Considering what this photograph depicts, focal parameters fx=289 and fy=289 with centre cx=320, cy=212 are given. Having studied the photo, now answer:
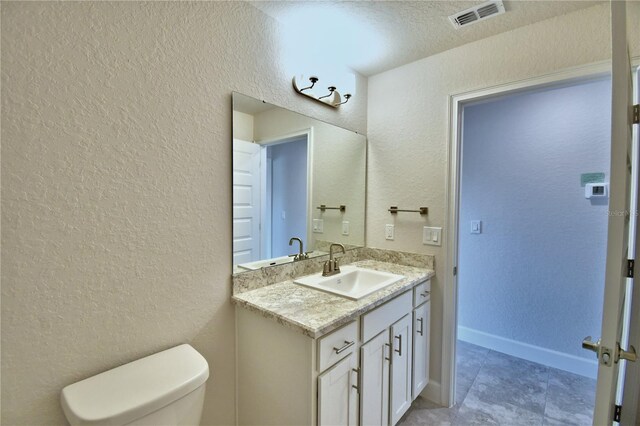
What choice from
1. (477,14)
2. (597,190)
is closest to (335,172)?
(477,14)

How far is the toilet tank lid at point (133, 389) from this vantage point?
867mm

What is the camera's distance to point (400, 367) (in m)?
1.65

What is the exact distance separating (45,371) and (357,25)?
6.81 ft

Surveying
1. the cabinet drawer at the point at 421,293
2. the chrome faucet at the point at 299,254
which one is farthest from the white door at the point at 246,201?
the cabinet drawer at the point at 421,293

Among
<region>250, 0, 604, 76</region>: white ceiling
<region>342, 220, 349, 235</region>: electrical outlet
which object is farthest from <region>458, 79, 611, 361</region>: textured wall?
<region>342, 220, 349, 235</region>: electrical outlet

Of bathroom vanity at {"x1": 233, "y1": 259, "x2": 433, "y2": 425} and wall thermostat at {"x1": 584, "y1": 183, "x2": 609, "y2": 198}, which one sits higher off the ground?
wall thermostat at {"x1": 584, "y1": 183, "x2": 609, "y2": 198}

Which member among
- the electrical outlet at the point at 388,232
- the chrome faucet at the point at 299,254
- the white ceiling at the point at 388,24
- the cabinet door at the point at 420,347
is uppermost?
the white ceiling at the point at 388,24

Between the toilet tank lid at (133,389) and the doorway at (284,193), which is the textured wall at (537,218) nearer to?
the doorway at (284,193)

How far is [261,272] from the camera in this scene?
5.23 ft

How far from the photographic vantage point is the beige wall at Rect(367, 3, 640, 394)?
155 centimetres

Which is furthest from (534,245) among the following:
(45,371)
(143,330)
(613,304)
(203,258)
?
(45,371)

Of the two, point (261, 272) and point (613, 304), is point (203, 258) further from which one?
point (613, 304)

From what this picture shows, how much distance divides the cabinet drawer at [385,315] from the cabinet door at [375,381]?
4 centimetres

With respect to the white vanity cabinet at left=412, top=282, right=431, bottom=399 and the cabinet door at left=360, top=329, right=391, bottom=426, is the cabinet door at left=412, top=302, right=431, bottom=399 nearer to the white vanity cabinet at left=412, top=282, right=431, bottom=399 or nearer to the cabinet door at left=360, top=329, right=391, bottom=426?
the white vanity cabinet at left=412, top=282, right=431, bottom=399
